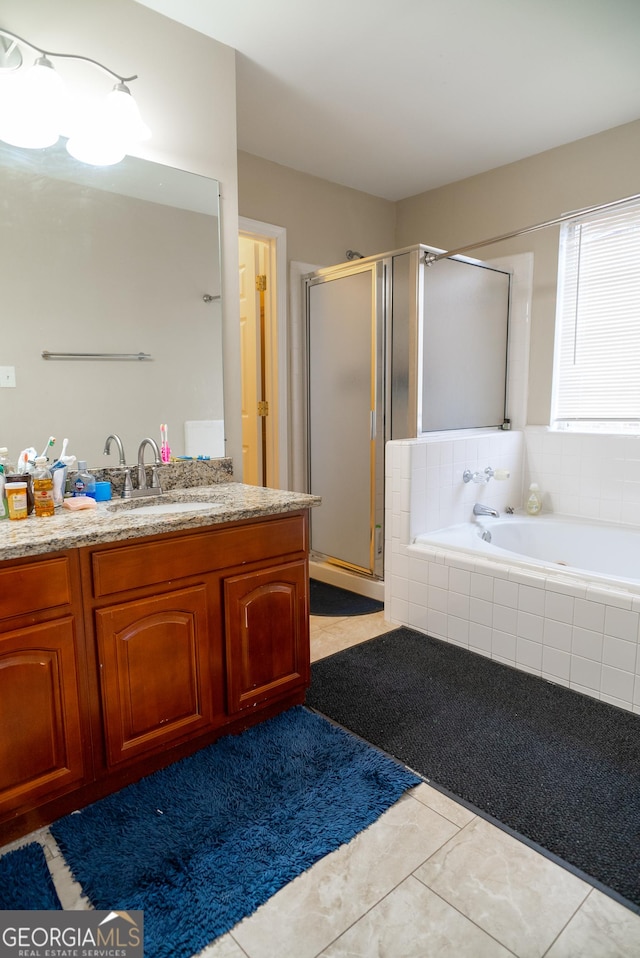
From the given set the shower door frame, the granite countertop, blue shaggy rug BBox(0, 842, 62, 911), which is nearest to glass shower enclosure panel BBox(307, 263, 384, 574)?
the shower door frame

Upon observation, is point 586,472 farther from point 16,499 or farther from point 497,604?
point 16,499

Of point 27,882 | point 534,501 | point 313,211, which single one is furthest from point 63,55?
point 534,501

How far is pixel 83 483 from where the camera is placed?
6.26 ft

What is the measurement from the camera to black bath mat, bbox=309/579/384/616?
10.1 ft

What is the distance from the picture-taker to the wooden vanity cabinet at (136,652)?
4.58 ft

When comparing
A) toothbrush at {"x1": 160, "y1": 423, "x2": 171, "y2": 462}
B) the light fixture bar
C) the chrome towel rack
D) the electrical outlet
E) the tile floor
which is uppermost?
the light fixture bar

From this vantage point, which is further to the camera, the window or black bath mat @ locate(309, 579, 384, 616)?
black bath mat @ locate(309, 579, 384, 616)

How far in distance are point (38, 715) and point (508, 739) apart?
1456 millimetres

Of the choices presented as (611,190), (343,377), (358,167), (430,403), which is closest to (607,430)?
(430,403)

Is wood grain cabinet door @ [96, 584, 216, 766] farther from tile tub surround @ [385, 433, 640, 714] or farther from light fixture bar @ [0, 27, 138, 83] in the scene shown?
light fixture bar @ [0, 27, 138, 83]

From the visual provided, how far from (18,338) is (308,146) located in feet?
6.74

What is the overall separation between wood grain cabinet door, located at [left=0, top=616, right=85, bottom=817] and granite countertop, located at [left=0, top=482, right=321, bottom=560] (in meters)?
0.21

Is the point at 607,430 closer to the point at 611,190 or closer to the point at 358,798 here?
the point at 611,190

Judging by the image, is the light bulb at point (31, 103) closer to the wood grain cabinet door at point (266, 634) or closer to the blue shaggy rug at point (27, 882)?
the wood grain cabinet door at point (266, 634)
